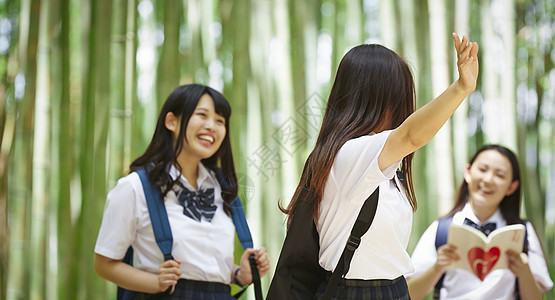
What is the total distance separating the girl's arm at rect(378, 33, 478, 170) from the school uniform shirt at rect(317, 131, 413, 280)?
0.24ft

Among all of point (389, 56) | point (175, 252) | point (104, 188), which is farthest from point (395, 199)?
point (104, 188)

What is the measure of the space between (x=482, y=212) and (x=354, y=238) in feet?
3.78

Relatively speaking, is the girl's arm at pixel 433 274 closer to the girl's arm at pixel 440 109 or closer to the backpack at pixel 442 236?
the backpack at pixel 442 236

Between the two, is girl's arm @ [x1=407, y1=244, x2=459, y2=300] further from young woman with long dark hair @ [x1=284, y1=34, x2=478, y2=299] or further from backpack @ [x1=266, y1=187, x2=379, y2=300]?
backpack @ [x1=266, y1=187, x2=379, y2=300]

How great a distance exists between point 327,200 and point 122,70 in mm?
1768

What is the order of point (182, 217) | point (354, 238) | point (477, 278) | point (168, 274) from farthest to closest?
point (477, 278) < point (182, 217) < point (168, 274) < point (354, 238)

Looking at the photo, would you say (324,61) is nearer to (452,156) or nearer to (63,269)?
(452,156)

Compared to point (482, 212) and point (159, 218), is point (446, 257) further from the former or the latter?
point (159, 218)

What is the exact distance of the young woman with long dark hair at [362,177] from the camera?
1.09 meters

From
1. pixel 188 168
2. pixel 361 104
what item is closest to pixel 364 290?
pixel 361 104

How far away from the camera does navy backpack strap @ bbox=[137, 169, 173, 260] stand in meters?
1.65

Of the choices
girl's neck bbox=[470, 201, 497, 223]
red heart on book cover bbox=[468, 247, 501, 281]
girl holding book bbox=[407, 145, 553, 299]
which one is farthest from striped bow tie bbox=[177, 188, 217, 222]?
girl's neck bbox=[470, 201, 497, 223]

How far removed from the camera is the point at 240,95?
2607mm

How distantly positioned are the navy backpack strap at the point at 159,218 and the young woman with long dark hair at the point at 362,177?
59 cm
